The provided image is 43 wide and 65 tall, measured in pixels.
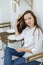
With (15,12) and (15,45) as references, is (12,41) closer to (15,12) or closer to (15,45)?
(15,45)

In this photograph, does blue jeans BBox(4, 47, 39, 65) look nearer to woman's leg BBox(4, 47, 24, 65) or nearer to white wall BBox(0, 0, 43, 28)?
woman's leg BBox(4, 47, 24, 65)

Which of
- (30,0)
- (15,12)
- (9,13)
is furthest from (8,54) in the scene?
(9,13)

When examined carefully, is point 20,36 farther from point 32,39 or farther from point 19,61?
point 19,61

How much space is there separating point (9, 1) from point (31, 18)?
1107mm

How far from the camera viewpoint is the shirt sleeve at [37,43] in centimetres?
183

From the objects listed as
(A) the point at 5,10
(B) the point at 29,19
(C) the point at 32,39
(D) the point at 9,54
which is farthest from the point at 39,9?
(A) the point at 5,10

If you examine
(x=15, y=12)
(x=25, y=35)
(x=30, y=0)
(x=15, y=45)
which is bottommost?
(x=15, y=45)

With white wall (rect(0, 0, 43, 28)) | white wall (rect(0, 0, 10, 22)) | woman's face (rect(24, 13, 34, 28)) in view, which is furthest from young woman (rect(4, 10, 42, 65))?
white wall (rect(0, 0, 10, 22))

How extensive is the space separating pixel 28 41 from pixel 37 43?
0.18 meters

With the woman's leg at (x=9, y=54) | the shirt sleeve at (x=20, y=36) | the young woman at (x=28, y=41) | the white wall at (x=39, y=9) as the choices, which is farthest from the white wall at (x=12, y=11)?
the woman's leg at (x=9, y=54)

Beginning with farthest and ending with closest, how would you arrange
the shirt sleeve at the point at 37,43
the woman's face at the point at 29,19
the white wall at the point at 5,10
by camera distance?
the white wall at the point at 5,10 → the woman's face at the point at 29,19 → the shirt sleeve at the point at 37,43

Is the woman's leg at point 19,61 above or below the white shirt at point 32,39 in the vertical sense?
below

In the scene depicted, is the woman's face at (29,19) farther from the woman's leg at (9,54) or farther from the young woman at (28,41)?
the woman's leg at (9,54)

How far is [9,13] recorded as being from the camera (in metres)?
3.05
